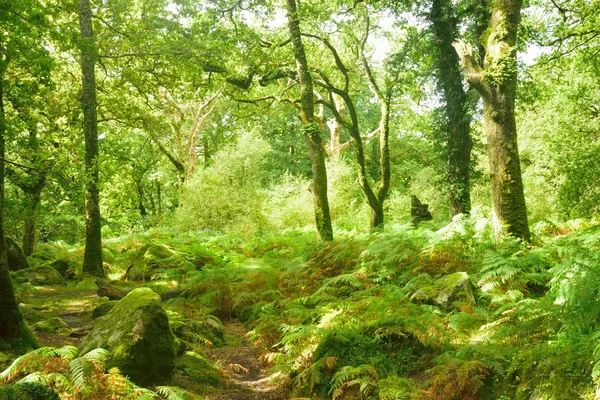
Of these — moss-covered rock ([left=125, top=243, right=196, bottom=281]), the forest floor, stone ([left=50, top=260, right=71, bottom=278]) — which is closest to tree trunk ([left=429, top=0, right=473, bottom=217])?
moss-covered rock ([left=125, top=243, right=196, bottom=281])

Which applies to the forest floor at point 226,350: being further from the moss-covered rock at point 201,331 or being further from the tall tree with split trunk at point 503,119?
the tall tree with split trunk at point 503,119

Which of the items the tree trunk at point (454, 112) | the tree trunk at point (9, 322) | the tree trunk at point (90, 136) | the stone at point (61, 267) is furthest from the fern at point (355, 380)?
the stone at point (61, 267)

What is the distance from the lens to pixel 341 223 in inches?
799

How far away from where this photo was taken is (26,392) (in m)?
3.18

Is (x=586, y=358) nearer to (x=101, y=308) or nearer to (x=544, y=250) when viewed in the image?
(x=544, y=250)

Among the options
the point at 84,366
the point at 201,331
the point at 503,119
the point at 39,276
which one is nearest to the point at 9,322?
the point at 201,331

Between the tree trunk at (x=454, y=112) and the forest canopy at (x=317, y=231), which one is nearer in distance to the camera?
the forest canopy at (x=317, y=231)

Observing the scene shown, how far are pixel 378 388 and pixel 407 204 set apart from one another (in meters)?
21.1

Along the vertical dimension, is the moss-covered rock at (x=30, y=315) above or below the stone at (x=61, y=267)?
below

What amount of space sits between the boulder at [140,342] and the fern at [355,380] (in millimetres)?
1885

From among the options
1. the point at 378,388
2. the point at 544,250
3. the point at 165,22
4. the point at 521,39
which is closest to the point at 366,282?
the point at 544,250

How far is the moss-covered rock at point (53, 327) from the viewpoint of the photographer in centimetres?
709

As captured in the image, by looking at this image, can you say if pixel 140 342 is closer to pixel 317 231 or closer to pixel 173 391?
pixel 173 391

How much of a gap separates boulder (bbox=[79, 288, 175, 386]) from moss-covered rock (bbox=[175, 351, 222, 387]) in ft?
1.11
